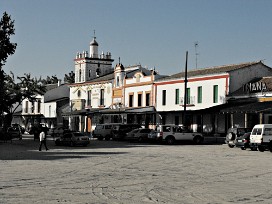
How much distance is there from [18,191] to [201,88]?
40.9m

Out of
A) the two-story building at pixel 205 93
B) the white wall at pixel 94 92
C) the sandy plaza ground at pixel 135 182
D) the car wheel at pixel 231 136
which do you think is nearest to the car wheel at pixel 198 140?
the two-story building at pixel 205 93

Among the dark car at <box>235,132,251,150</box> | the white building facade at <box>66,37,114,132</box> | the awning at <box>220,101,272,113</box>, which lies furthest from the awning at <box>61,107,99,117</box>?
the dark car at <box>235,132,251,150</box>

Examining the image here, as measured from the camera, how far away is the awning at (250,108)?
138 feet

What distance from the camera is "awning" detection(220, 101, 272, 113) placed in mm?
41938

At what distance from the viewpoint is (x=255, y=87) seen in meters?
48.3

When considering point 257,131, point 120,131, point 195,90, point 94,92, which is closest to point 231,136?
point 257,131

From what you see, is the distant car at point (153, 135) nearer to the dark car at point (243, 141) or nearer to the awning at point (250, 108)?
the awning at point (250, 108)

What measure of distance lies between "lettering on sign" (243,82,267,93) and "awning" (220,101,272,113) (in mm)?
2408

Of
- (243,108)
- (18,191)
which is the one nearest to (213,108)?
(243,108)

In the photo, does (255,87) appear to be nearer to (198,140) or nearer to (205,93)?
(205,93)

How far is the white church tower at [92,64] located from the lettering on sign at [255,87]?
3210 centimetres

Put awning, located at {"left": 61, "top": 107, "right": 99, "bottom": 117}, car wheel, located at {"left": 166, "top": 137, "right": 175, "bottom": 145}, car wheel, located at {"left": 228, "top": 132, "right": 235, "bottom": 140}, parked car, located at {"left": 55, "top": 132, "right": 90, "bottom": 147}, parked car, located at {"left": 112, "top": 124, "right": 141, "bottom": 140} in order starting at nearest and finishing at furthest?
car wheel, located at {"left": 228, "top": 132, "right": 235, "bottom": 140}
parked car, located at {"left": 55, "top": 132, "right": 90, "bottom": 147}
car wheel, located at {"left": 166, "top": 137, "right": 175, "bottom": 145}
parked car, located at {"left": 112, "top": 124, "right": 141, "bottom": 140}
awning, located at {"left": 61, "top": 107, "right": 99, "bottom": 117}

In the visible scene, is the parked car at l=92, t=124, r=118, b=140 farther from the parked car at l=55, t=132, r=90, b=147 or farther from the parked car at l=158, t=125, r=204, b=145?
the parked car at l=55, t=132, r=90, b=147

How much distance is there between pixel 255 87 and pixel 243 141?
1321cm
